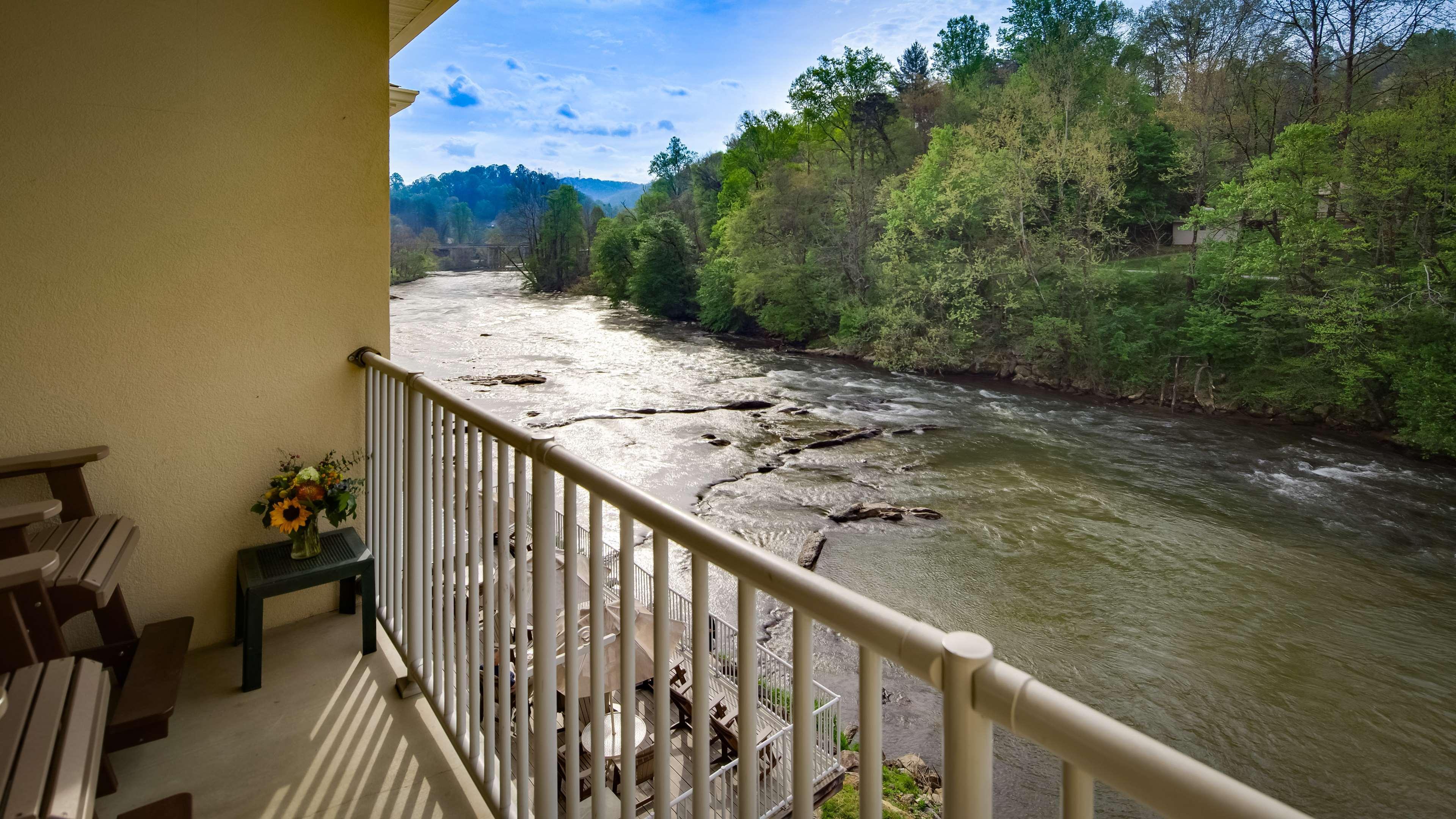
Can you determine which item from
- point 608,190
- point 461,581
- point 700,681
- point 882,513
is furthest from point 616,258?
point 700,681

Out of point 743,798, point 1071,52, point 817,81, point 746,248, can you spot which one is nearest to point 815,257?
point 746,248

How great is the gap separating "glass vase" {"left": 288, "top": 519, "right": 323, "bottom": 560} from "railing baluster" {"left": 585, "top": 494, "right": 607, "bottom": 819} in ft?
4.41

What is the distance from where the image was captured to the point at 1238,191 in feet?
53.7

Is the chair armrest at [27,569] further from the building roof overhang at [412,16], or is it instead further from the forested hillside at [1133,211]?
the forested hillside at [1133,211]

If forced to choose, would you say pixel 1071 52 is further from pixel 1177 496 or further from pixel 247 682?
pixel 247 682

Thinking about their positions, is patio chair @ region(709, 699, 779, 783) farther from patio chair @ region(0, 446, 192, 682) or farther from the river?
patio chair @ region(0, 446, 192, 682)

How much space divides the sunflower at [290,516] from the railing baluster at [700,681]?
167 cm

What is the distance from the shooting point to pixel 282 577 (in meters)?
2.02

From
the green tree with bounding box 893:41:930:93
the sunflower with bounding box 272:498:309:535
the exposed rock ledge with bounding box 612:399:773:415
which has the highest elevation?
the green tree with bounding box 893:41:930:93

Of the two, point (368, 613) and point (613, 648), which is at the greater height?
point (368, 613)

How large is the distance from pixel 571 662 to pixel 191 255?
5.37ft

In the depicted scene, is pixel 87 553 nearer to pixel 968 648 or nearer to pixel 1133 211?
pixel 968 648

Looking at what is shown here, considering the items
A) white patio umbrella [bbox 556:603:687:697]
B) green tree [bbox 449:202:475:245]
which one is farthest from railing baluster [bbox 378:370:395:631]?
green tree [bbox 449:202:475:245]

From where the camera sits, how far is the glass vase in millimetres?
2139
